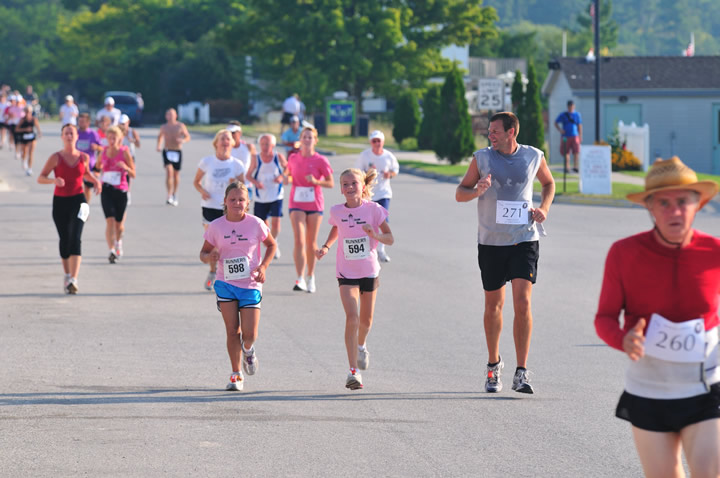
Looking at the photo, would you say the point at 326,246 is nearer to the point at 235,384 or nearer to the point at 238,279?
the point at 238,279

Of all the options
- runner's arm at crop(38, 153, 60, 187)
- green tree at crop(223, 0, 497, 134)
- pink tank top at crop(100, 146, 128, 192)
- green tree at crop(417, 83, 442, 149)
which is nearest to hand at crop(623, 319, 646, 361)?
runner's arm at crop(38, 153, 60, 187)

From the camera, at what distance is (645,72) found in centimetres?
4859

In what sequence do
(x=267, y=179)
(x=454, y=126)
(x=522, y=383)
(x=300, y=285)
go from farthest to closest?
(x=454, y=126)
(x=267, y=179)
(x=300, y=285)
(x=522, y=383)

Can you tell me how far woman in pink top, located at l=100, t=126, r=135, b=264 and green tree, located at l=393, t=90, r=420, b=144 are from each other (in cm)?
3715

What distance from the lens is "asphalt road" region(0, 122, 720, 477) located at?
23.2 feet

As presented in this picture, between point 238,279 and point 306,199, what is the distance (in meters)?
5.31

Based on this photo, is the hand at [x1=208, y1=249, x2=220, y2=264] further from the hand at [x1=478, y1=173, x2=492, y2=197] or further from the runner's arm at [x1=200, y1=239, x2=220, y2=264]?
the hand at [x1=478, y1=173, x2=492, y2=197]

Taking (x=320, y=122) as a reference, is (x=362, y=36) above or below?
above

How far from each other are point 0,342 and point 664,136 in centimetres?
3919

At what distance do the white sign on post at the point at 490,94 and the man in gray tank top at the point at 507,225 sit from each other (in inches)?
983

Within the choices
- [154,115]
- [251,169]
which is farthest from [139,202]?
[154,115]

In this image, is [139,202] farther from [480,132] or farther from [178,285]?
[480,132]

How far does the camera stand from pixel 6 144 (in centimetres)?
4834

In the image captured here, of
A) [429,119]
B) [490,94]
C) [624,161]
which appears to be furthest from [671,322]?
[429,119]
